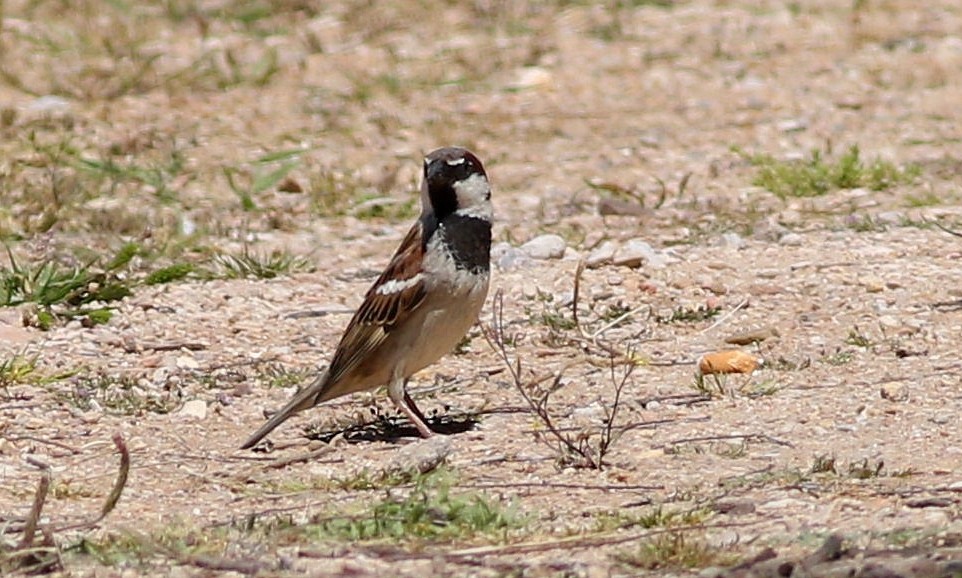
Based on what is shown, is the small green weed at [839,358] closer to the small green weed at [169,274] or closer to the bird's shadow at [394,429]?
the bird's shadow at [394,429]

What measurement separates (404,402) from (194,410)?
711mm

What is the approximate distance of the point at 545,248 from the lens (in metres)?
7.70

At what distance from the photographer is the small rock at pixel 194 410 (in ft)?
19.9

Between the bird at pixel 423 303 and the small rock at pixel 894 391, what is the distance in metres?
1.26

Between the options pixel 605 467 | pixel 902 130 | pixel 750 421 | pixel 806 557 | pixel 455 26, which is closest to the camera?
pixel 806 557

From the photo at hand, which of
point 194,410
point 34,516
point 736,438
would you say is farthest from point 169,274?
point 34,516

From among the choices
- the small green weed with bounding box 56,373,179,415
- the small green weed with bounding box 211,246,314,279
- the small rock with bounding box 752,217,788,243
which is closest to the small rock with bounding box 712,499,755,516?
the small green weed with bounding box 56,373,179,415

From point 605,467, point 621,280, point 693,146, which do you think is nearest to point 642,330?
point 621,280

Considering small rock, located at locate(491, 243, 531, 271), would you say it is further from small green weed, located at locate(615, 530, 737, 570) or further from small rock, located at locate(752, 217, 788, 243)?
small green weed, located at locate(615, 530, 737, 570)

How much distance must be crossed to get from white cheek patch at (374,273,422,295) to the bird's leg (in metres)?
0.27

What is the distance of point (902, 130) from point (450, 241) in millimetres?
4432

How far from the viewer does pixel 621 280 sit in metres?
7.22

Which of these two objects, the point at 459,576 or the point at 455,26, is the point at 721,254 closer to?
the point at 459,576

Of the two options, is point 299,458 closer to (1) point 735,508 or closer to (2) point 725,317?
(1) point 735,508
